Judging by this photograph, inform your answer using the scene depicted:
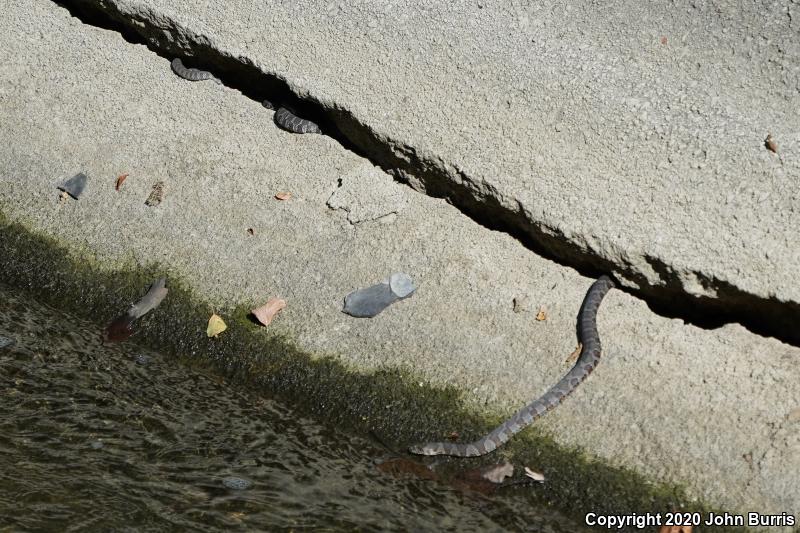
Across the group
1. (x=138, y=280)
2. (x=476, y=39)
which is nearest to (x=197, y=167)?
(x=138, y=280)

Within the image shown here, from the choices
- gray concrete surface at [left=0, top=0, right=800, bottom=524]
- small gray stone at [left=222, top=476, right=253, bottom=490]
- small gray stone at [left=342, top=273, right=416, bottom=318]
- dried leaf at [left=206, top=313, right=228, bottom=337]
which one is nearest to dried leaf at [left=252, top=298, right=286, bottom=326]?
gray concrete surface at [left=0, top=0, right=800, bottom=524]

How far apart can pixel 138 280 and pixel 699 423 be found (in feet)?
13.5

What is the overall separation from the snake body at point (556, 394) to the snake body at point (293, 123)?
8.88ft

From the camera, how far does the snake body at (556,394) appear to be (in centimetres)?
565

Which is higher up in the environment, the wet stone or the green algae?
the green algae

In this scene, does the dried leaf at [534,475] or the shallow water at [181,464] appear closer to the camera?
the shallow water at [181,464]

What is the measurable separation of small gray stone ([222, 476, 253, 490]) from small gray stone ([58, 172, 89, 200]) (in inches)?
127

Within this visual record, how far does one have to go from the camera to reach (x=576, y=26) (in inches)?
279

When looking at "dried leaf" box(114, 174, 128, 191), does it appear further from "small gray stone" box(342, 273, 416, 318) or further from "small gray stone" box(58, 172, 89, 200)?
"small gray stone" box(342, 273, 416, 318)

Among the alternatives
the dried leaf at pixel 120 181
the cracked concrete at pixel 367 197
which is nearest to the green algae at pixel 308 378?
the dried leaf at pixel 120 181

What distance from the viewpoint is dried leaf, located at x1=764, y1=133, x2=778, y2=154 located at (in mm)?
6199

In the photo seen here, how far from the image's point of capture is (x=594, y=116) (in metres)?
6.66

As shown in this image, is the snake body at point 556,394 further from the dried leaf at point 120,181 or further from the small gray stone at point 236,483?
the dried leaf at point 120,181

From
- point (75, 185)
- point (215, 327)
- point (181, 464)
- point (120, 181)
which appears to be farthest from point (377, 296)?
point (75, 185)
